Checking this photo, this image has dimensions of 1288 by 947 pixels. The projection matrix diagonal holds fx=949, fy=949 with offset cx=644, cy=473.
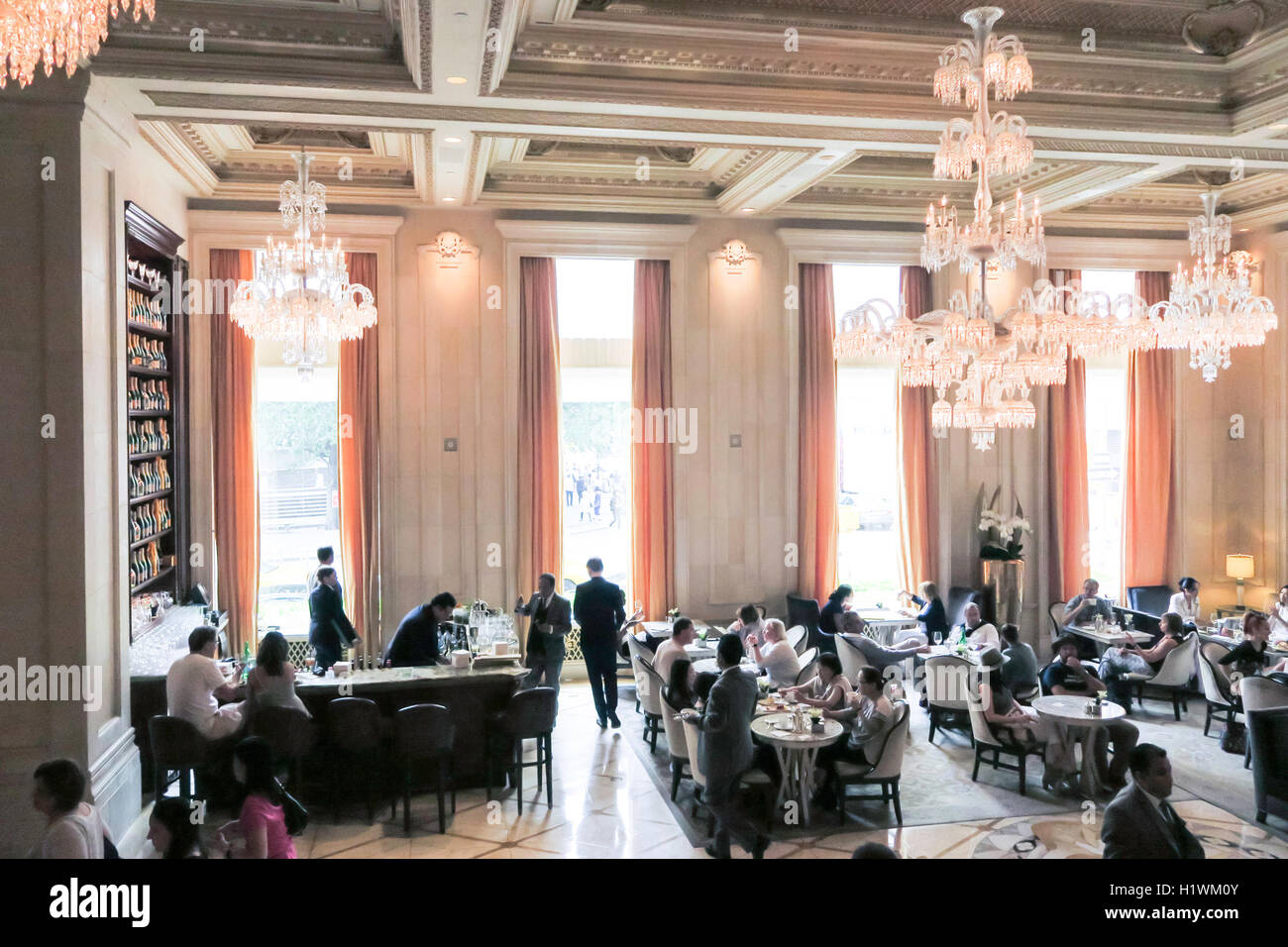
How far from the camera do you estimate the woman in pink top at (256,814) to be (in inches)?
156

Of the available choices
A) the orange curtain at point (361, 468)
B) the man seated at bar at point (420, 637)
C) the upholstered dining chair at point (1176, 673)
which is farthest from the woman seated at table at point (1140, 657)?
the orange curtain at point (361, 468)

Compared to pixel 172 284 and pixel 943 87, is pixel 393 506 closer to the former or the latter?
pixel 172 284

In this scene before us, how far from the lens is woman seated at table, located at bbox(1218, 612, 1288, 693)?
27.3 feet

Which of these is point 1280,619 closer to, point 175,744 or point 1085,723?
point 1085,723

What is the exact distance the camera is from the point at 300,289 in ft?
24.2

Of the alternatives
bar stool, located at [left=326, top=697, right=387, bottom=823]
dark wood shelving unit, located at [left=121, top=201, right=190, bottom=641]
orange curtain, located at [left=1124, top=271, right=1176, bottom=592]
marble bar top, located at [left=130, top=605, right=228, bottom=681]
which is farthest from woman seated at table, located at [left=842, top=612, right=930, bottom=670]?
dark wood shelving unit, located at [left=121, top=201, right=190, bottom=641]

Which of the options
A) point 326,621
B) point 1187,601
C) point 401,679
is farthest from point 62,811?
point 1187,601

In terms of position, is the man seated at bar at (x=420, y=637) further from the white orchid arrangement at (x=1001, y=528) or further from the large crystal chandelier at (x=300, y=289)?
the white orchid arrangement at (x=1001, y=528)

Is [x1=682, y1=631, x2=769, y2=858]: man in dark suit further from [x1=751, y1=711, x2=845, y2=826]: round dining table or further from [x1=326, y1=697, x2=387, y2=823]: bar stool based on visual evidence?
[x1=326, y1=697, x2=387, y2=823]: bar stool

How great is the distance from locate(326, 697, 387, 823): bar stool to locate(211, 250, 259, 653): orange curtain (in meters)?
3.45

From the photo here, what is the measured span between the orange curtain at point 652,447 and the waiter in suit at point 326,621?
3367 mm

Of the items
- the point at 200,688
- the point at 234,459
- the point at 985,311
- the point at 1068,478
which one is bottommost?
the point at 200,688

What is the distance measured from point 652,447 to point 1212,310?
5655 millimetres

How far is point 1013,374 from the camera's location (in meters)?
6.37
